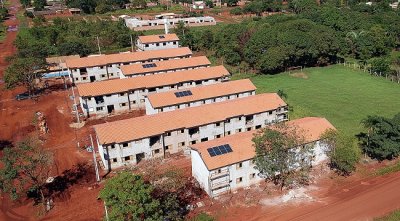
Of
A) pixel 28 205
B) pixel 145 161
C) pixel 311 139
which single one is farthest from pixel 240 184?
pixel 28 205

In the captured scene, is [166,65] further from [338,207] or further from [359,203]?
[359,203]

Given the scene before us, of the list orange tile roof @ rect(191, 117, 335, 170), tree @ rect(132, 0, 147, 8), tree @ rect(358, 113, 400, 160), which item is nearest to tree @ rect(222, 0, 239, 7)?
tree @ rect(132, 0, 147, 8)

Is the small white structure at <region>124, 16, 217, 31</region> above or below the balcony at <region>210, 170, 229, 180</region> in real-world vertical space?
above

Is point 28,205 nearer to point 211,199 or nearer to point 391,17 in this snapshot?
point 211,199

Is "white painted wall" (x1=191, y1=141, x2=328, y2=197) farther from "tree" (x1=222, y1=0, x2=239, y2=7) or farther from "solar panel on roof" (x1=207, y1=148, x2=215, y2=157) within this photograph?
"tree" (x1=222, y1=0, x2=239, y2=7)

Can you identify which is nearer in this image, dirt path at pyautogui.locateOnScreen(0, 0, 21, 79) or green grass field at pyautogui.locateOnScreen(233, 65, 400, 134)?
green grass field at pyautogui.locateOnScreen(233, 65, 400, 134)

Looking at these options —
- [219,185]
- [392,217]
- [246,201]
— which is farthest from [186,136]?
[392,217]

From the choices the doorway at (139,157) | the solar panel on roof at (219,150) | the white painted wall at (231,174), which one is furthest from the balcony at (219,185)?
the doorway at (139,157)
